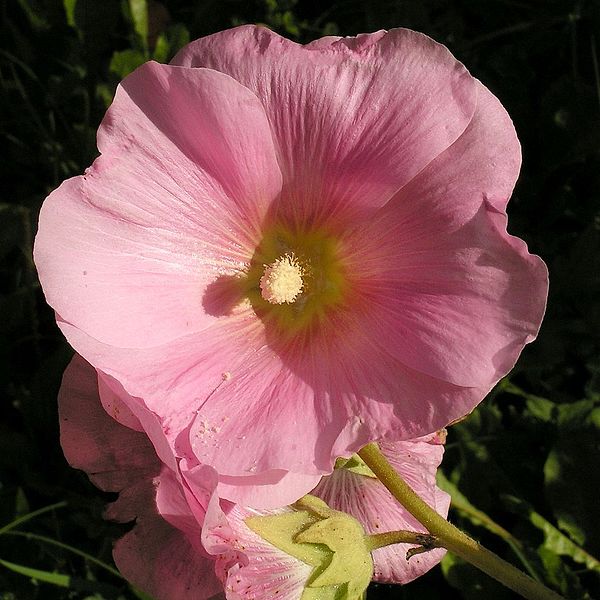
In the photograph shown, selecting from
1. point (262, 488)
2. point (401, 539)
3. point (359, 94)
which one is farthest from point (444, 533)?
point (359, 94)

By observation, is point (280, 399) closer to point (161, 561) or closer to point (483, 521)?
point (161, 561)

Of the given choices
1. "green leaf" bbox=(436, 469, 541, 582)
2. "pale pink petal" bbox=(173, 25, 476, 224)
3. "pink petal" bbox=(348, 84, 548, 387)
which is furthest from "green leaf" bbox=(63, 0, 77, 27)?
"green leaf" bbox=(436, 469, 541, 582)

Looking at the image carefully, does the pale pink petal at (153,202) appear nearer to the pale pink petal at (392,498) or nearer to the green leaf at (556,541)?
the pale pink petal at (392,498)

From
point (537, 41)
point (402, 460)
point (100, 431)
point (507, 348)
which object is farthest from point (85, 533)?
point (537, 41)

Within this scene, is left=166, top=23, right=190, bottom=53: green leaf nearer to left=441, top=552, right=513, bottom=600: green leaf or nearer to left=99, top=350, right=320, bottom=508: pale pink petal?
left=99, top=350, right=320, bottom=508: pale pink petal

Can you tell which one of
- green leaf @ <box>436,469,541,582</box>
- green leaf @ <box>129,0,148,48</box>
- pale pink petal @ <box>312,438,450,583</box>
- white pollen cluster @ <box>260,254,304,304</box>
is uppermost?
green leaf @ <box>129,0,148,48</box>

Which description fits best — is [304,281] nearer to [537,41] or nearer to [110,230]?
[110,230]

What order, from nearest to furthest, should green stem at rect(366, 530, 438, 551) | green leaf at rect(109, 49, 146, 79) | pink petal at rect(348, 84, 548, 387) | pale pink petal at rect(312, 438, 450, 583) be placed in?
1. pink petal at rect(348, 84, 548, 387)
2. green stem at rect(366, 530, 438, 551)
3. pale pink petal at rect(312, 438, 450, 583)
4. green leaf at rect(109, 49, 146, 79)
